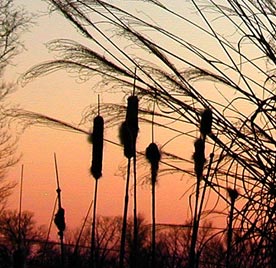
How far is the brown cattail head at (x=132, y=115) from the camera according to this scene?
3469 mm

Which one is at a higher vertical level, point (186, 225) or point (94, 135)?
point (94, 135)

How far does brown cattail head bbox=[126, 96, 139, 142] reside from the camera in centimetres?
347

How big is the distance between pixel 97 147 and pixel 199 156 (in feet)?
1.33

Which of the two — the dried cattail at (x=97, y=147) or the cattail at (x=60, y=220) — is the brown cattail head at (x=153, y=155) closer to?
the dried cattail at (x=97, y=147)

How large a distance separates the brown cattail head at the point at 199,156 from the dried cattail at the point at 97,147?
1.20 ft

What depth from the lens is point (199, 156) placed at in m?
3.48

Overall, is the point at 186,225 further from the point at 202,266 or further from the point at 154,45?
the point at 154,45

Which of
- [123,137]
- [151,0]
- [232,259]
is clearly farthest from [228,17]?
[232,259]

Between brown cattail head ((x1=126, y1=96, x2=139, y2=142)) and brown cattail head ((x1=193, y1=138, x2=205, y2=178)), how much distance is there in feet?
0.74

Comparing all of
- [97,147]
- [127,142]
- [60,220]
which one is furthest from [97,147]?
[60,220]

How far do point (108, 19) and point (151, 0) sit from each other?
172mm

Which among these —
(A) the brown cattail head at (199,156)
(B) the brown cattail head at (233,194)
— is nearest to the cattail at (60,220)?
(A) the brown cattail head at (199,156)

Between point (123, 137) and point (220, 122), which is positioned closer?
point (220, 122)

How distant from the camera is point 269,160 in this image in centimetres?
318
